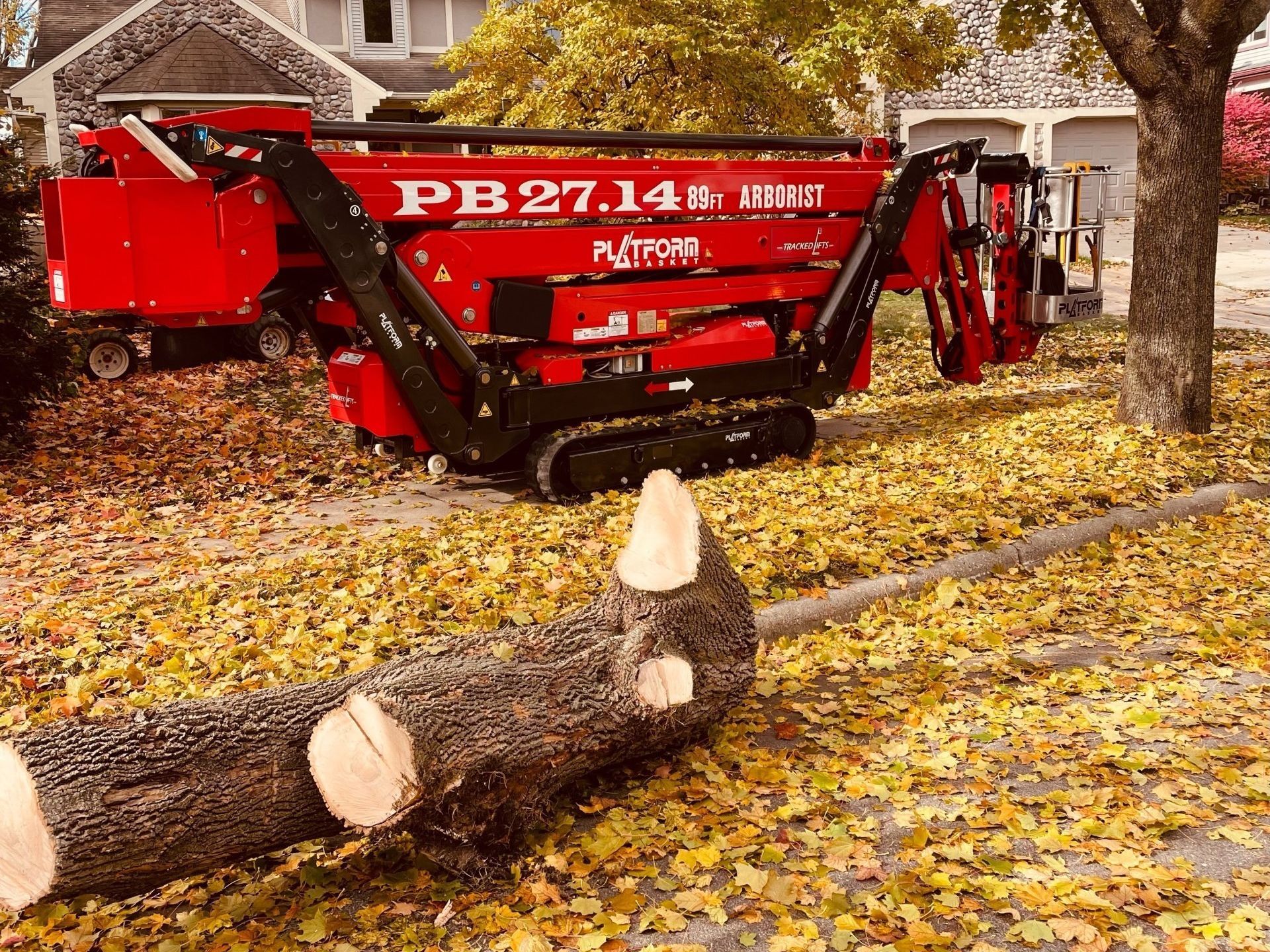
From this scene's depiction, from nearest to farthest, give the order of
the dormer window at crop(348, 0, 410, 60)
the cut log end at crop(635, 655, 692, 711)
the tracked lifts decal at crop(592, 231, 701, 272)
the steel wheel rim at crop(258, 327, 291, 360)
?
1. the cut log end at crop(635, 655, 692, 711)
2. the tracked lifts decal at crop(592, 231, 701, 272)
3. the steel wheel rim at crop(258, 327, 291, 360)
4. the dormer window at crop(348, 0, 410, 60)

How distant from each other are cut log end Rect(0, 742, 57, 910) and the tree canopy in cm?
1037

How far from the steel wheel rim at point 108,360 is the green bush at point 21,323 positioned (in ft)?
6.98

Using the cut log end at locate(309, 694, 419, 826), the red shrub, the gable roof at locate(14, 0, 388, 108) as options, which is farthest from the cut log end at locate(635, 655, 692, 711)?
the red shrub

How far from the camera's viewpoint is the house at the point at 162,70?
18547 millimetres

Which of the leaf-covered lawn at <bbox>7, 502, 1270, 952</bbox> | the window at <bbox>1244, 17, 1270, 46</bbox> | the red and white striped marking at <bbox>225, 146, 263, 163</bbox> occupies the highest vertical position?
the window at <bbox>1244, 17, 1270, 46</bbox>

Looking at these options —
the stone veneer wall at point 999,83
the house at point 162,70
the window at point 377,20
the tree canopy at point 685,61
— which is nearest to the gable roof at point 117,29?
the house at point 162,70

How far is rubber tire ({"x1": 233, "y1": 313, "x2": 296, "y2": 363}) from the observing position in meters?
12.8

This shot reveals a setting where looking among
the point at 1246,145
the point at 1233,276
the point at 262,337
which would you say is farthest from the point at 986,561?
the point at 1246,145

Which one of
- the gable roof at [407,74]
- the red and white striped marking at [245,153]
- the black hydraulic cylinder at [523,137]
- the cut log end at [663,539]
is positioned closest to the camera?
the cut log end at [663,539]

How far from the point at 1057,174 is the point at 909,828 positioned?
25.8 feet

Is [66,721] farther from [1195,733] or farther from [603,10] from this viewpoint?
[603,10]

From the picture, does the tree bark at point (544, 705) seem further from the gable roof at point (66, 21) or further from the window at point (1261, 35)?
the window at point (1261, 35)

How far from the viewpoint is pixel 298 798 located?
353 centimetres

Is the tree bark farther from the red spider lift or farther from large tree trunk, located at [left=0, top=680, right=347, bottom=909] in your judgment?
the red spider lift
